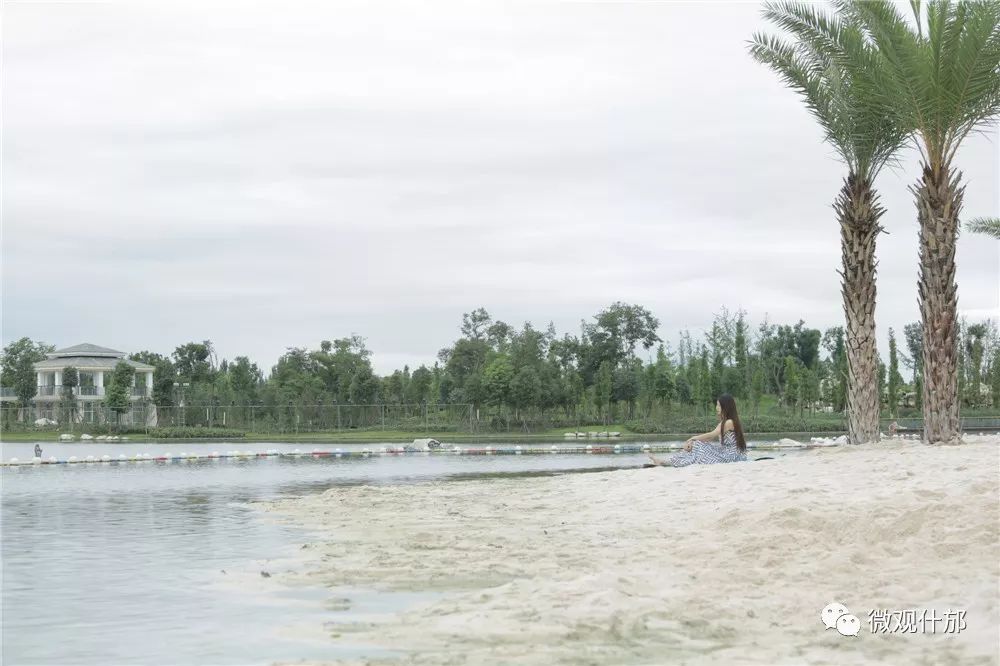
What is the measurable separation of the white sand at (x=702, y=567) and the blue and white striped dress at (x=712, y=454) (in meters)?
3.07

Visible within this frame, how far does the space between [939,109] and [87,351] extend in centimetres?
7481

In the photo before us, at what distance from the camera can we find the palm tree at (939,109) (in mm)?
16828

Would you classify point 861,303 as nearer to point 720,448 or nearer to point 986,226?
point 720,448

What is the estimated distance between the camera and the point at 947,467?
11977 mm

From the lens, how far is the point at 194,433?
55.5 meters

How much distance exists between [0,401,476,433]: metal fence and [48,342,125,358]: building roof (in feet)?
47.1

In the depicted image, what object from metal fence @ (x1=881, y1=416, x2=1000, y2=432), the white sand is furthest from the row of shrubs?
the white sand

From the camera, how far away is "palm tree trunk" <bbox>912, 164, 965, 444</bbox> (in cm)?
1723

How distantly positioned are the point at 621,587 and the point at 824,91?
14167 mm

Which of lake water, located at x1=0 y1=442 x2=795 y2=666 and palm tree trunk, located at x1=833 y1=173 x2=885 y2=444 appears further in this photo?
palm tree trunk, located at x1=833 y1=173 x2=885 y2=444

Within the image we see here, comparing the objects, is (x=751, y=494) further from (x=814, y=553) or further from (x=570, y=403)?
(x=570, y=403)

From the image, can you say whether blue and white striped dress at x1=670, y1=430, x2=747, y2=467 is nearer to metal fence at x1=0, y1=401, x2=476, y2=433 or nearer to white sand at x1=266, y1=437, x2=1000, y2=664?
white sand at x1=266, y1=437, x2=1000, y2=664

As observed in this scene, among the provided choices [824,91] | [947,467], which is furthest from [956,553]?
[824,91]

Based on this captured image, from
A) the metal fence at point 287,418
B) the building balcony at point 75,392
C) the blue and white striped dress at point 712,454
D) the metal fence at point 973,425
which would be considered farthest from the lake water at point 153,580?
the building balcony at point 75,392
